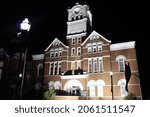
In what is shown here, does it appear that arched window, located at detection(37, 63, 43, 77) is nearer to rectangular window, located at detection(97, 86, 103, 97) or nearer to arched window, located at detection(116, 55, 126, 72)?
rectangular window, located at detection(97, 86, 103, 97)

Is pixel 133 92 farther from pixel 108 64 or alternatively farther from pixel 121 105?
pixel 121 105

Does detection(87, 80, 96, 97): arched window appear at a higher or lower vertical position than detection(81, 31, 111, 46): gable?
lower

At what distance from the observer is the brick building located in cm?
1566

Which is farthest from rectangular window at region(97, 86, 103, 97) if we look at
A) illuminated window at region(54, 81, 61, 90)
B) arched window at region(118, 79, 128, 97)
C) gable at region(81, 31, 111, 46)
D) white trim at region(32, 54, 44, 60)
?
white trim at region(32, 54, 44, 60)

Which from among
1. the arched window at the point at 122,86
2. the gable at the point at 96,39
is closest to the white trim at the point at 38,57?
the gable at the point at 96,39

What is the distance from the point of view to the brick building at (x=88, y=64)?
51.4 feet

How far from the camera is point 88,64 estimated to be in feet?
56.6

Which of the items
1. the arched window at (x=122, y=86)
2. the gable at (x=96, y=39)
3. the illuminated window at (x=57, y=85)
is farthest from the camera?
the illuminated window at (x=57, y=85)

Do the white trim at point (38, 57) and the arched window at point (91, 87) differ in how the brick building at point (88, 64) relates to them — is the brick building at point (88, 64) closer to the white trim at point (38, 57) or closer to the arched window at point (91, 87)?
the arched window at point (91, 87)

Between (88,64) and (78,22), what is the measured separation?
19.5ft

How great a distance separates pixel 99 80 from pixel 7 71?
40.8ft

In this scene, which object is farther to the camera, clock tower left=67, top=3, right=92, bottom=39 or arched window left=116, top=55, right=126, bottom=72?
clock tower left=67, top=3, right=92, bottom=39

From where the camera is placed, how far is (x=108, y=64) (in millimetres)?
16406

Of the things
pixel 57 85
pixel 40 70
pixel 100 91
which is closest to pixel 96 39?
Answer: pixel 100 91
